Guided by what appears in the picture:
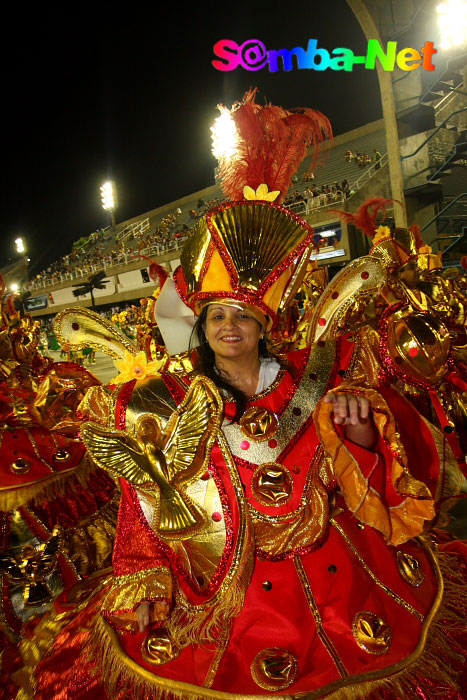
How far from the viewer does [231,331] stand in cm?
163

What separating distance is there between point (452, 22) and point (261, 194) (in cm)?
1107

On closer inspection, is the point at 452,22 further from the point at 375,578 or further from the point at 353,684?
the point at 353,684

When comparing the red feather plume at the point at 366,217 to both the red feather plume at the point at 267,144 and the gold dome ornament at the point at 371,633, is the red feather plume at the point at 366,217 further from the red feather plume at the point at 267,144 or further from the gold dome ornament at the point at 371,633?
the gold dome ornament at the point at 371,633

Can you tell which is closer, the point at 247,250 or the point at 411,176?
the point at 247,250

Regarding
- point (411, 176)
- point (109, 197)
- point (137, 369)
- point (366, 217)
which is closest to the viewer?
point (137, 369)

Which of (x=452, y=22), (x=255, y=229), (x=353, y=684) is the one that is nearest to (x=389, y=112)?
(x=452, y=22)

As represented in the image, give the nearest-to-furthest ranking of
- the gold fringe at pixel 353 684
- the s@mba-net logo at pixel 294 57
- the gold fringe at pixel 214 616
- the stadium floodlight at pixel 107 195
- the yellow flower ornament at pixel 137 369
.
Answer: the gold fringe at pixel 353 684 → the gold fringe at pixel 214 616 → the yellow flower ornament at pixel 137 369 → the s@mba-net logo at pixel 294 57 → the stadium floodlight at pixel 107 195

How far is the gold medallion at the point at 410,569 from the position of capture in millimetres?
1491

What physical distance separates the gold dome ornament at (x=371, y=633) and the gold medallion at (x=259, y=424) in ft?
1.94

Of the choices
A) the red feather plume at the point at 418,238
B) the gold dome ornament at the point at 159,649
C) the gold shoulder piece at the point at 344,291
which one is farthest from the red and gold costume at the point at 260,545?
the red feather plume at the point at 418,238

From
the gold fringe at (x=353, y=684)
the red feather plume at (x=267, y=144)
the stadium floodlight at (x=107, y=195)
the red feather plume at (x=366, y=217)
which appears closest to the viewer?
the gold fringe at (x=353, y=684)

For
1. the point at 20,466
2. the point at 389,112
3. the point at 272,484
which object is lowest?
the point at 20,466

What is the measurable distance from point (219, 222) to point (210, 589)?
1.23m

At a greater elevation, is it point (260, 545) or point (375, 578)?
point (260, 545)
